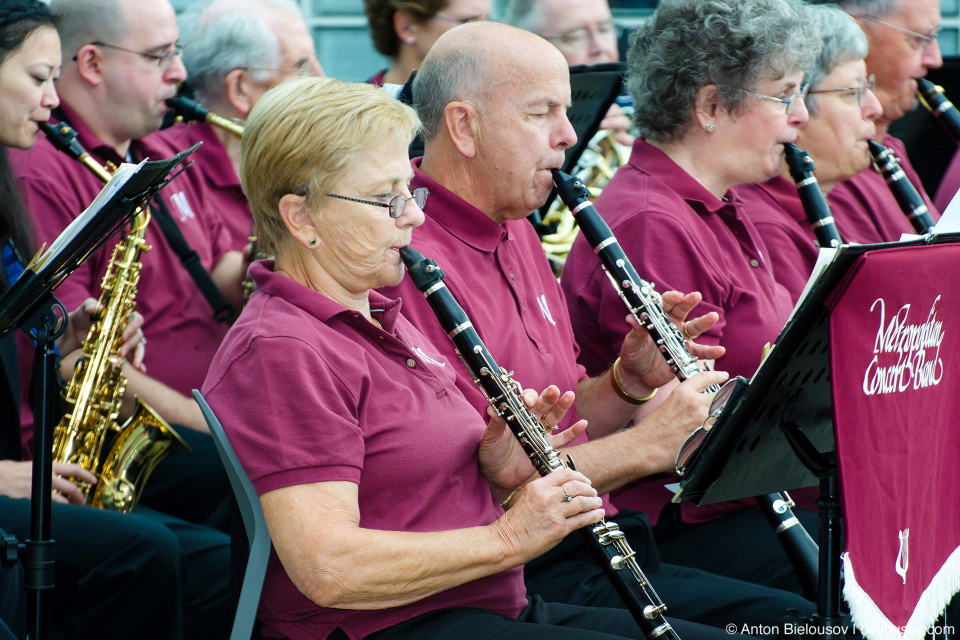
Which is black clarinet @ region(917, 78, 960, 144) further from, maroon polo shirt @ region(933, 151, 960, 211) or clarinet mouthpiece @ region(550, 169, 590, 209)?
clarinet mouthpiece @ region(550, 169, 590, 209)

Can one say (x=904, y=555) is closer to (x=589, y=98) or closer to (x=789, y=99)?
(x=789, y=99)

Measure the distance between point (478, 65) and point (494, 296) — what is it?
0.54 metres

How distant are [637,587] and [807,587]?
1.69 ft

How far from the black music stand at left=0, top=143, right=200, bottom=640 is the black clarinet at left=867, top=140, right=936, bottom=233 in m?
2.72

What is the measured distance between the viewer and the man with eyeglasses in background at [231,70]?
4039 mm

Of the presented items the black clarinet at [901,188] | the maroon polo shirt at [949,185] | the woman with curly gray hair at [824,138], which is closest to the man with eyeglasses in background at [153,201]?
the woman with curly gray hair at [824,138]

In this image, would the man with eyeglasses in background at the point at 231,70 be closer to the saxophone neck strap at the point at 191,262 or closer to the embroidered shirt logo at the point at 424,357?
the saxophone neck strap at the point at 191,262

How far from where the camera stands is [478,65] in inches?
96.8

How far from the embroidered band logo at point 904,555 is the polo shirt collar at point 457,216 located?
111 cm

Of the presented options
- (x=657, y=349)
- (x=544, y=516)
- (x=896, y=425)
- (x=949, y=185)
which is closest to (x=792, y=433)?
(x=896, y=425)

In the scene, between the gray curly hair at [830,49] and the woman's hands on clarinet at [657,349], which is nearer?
the woman's hands on clarinet at [657,349]

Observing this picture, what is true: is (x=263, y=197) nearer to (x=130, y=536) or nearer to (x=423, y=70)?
(x=423, y=70)

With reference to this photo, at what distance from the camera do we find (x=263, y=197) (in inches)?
77.5

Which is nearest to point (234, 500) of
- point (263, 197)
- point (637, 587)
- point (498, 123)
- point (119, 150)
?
point (263, 197)
